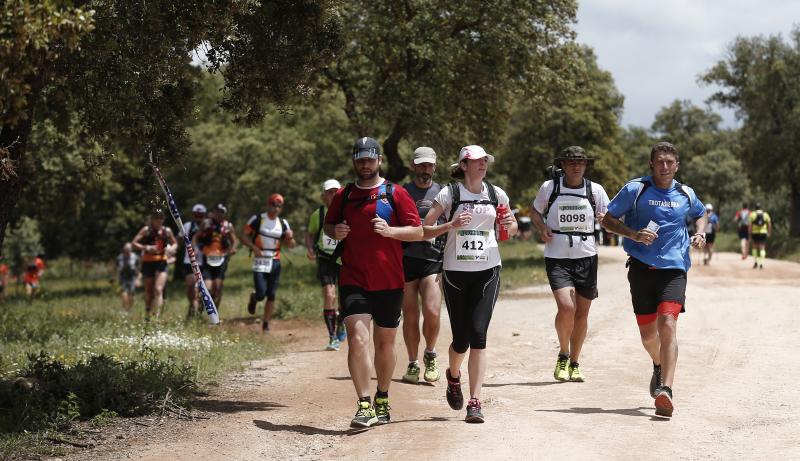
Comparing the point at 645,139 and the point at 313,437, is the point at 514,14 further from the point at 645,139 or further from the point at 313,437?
the point at 645,139

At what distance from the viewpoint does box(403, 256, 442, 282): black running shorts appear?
31.3ft

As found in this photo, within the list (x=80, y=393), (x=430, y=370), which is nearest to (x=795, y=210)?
(x=430, y=370)

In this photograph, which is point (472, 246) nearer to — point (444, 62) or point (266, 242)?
point (266, 242)

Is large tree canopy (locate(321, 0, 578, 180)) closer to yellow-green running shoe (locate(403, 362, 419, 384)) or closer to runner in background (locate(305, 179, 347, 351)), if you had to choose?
runner in background (locate(305, 179, 347, 351))

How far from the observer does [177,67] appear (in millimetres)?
8867

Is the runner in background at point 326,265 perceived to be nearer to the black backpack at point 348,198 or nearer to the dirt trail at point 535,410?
the dirt trail at point 535,410

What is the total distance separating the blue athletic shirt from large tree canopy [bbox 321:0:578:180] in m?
13.4

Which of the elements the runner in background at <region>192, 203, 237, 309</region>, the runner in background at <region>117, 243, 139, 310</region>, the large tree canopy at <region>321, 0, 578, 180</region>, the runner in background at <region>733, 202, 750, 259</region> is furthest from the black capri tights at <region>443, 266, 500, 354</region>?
the runner in background at <region>733, 202, 750, 259</region>

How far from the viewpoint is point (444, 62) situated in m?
21.6

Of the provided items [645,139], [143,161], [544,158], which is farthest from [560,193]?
[645,139]

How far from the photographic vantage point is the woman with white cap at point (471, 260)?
307 inches

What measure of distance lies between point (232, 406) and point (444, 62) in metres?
13.9

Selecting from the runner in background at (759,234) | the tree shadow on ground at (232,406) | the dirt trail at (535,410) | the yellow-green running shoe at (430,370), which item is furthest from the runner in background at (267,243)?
the runner in background at (759,234)

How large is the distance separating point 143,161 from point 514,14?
14.1m
